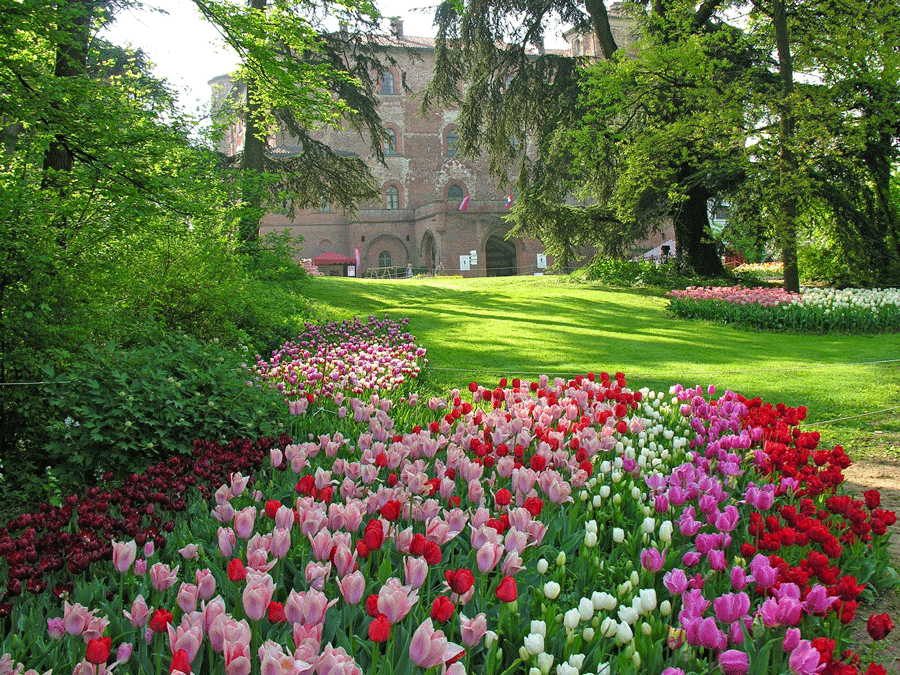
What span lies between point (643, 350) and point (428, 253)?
40.7 meters

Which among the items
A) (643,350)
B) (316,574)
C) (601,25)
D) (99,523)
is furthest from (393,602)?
(601,25)

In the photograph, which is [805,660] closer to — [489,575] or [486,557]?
[486,557]

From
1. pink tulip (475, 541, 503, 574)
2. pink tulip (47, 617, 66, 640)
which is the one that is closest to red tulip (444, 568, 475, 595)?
pink tulip (475, 541, 503, 574)

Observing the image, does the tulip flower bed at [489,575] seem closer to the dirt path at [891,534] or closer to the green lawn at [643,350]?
the dirt path at [891,534]

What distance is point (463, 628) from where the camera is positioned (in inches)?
80.2

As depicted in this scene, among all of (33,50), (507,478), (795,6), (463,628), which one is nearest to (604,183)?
(795,6)

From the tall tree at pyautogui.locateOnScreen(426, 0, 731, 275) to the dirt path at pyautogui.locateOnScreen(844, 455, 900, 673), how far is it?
1383 centimetres

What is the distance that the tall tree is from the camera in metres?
19.9

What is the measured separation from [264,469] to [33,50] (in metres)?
5.16

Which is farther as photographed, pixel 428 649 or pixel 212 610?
pixel 212 610

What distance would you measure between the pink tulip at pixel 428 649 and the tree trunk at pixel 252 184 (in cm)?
824

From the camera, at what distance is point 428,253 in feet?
167

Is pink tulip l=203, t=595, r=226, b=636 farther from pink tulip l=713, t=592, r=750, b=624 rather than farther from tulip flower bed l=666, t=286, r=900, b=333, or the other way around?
tulip flower bed l=666, t=286, r=900, b=333

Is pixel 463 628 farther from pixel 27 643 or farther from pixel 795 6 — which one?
pixel 795 6
